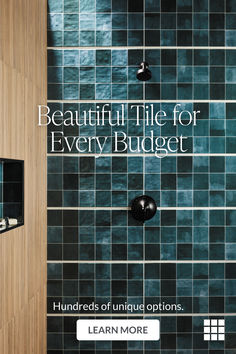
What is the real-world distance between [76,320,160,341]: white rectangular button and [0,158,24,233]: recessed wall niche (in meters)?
0.86

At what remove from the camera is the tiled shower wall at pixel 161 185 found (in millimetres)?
2600

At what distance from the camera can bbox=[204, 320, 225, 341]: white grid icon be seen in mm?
2596

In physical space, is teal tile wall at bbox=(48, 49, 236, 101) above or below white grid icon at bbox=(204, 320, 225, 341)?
above

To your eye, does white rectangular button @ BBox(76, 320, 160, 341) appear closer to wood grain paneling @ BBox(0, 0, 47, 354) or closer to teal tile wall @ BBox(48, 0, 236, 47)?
wood grain paneling @ BBox(0, 0, 47, 354)

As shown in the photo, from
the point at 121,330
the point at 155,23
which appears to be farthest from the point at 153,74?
the point at 121,330

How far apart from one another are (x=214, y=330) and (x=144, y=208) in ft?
2.83

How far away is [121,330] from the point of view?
260 centimetres

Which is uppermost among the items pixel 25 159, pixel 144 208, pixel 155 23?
pixel 155 23

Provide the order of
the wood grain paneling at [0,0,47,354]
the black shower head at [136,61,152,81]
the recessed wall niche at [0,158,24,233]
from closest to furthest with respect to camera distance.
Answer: the wood grain paneling at [0,0,47,354]
the recessed wall niche at [0,158,24,233]
the black shower head at [136,61,152,81]

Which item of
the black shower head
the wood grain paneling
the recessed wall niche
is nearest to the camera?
the wood grain paneling

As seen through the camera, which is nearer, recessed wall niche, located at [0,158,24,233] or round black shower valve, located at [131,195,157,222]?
recessed wall niche, located at [0,158,24,233]

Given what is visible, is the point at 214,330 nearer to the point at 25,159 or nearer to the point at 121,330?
the point at 121,330

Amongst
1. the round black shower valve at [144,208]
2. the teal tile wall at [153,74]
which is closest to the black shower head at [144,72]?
the teal tile wall at [153,74]

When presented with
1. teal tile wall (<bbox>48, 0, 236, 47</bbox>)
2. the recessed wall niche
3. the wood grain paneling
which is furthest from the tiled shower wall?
the recessed wall niche
